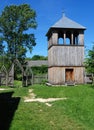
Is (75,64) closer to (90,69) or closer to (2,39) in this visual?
(90,69)

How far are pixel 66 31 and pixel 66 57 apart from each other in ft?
10.9

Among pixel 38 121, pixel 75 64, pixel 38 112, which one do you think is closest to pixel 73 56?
pixel 75 64

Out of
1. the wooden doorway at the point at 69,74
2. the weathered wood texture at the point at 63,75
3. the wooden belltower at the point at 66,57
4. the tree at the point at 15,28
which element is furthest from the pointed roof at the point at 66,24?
the tree at the point at 15,28

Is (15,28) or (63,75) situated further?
(15,28)

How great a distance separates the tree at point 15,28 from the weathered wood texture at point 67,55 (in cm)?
1664

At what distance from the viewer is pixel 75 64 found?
32031 millimetres

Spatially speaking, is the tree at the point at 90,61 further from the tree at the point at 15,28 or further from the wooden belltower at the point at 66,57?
the tree at the point at 15,28

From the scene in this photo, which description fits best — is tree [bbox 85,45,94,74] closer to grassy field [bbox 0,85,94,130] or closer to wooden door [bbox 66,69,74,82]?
wooden door [bbox 66,69,74,82]

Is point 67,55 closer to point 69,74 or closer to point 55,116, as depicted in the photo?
point 69,74

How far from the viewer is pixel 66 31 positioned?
3294cm

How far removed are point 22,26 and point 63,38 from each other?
18.2 meters

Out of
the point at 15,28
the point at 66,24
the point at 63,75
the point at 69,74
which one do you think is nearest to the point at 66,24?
the point at 66,24

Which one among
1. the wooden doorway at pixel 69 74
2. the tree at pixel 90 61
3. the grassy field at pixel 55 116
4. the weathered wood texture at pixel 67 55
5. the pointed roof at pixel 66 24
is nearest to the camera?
the grassy field at pixel 55 116

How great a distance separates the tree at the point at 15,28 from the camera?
4834cm
